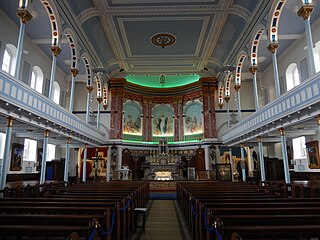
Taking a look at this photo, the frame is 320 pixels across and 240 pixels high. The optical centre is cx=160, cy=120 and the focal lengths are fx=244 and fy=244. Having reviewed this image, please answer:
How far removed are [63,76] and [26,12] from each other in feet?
44.5

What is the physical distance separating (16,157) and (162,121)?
590 inches

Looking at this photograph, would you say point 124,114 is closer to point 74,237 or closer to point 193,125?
point 193,125

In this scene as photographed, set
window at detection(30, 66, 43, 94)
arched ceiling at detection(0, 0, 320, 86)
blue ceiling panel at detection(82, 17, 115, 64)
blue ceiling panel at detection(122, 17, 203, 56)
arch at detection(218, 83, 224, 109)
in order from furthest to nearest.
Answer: arch at detection(218, 83, 224, 109) < window at detection(30, 66, 43, 94) < blue ceiling panel at detection(122, 17, 203, 56) < blue ceiling panel at detection(82, 17, 115, 64) < arched ceiling at detection(0, 0, 320, 86)

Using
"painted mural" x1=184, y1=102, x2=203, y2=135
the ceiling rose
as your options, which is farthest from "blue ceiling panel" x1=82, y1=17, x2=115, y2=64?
"painted mural" x1=184, y1=102, x2=203, y2=135

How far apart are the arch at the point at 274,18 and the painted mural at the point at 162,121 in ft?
51.7

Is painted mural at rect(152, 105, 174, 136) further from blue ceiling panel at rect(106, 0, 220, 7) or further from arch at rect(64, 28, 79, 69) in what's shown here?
blue ceiling panel at rect(106, 0, 220, 7)

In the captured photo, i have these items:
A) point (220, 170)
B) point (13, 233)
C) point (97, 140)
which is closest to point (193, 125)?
point (220, 170)

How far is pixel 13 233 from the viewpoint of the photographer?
271 centimetres

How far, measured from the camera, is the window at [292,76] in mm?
17938

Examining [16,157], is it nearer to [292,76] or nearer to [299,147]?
[299,147]

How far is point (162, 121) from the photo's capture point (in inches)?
1064

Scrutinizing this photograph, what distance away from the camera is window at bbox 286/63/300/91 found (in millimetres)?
17938

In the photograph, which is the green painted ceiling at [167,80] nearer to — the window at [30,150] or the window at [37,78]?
the window at [37,78]

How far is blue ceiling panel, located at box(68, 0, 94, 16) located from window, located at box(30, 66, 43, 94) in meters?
6.00
